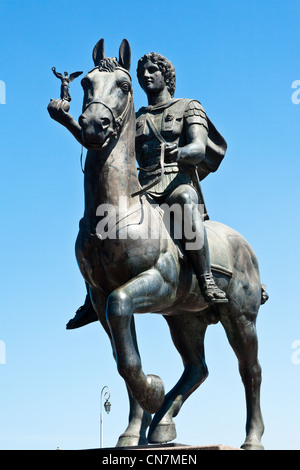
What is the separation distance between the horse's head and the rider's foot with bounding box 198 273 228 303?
2138mm

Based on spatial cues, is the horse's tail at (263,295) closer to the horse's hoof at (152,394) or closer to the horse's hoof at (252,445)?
the horse's hoof at (252,445)

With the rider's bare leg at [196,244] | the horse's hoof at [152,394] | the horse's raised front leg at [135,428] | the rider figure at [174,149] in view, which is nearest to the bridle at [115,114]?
the rider figure at [174,149]

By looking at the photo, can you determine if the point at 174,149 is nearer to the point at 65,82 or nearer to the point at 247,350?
the point at 65,82

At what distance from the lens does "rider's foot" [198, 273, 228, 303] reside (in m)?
10.6

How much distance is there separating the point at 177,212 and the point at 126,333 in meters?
1.96

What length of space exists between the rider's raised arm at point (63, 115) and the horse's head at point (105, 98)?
0.64 ft

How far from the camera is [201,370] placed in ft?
38.5

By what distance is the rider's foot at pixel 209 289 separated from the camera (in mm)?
10562

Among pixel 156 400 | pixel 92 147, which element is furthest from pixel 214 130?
pixel 156 400

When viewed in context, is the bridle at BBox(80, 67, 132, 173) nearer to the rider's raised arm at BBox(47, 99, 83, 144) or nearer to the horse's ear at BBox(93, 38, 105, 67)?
the rider's raised arm at BBox(47, 99, 83, 144)

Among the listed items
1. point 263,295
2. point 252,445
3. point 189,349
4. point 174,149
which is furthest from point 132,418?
point 174,149

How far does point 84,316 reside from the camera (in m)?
11.0

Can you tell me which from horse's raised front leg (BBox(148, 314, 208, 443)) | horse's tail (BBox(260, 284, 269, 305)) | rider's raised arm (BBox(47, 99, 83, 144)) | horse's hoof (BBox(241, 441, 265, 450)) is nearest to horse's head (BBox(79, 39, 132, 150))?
rider's raised arm (BBox(47, 99, 83, 144))
